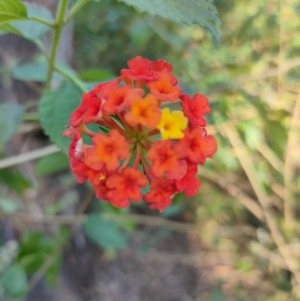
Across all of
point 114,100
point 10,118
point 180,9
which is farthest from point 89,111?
point 10,118

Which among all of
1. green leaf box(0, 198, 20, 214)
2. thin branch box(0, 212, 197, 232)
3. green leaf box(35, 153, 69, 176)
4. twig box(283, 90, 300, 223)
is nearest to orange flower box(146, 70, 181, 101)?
green leaf box(35, 153, 69, 176)

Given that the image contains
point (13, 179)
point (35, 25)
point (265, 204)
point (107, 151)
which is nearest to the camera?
point (107, 151)

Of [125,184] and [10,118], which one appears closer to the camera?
[125,184]

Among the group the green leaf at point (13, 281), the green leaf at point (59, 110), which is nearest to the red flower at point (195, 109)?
the green leaf at point (59, 110)

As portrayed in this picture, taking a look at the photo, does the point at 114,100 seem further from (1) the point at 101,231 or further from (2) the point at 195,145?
(1) the point at 101,231

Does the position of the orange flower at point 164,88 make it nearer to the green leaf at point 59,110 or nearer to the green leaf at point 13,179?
the green leaf at point 59,110

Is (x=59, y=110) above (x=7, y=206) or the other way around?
above

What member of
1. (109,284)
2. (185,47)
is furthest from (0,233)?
(185,47)

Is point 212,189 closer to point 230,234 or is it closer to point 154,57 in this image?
point 230,234
